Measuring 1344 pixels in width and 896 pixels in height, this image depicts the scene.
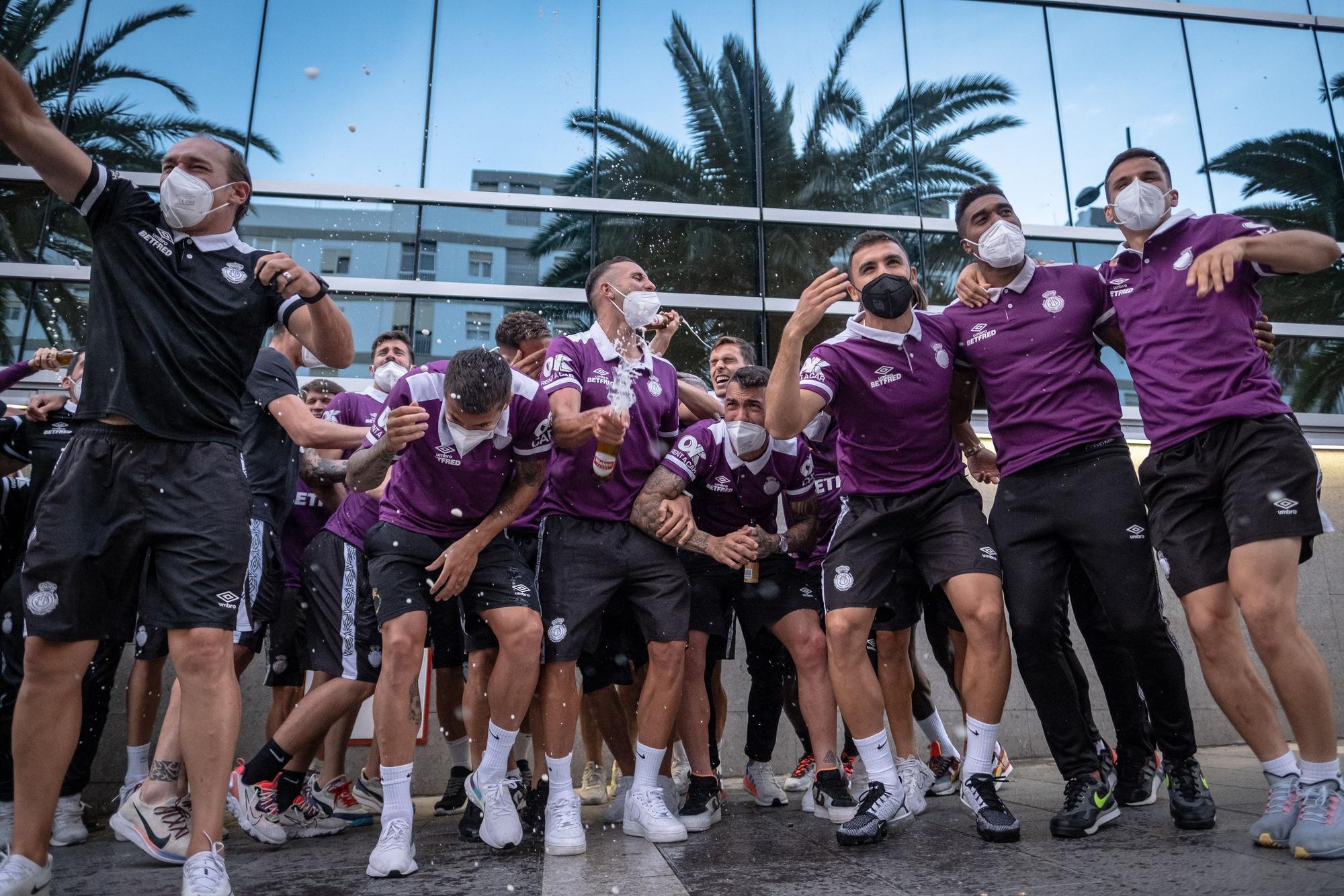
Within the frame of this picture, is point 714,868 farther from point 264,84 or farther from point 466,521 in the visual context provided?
point 264,84

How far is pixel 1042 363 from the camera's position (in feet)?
11.4

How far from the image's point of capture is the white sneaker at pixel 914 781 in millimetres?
3672

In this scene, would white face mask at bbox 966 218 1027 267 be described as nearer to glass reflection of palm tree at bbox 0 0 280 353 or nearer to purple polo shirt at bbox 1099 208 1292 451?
purple polo shirt at bbox 1099 208 1292 451

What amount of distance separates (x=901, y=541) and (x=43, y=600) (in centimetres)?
290

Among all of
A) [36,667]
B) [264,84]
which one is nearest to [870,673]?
[36,667]

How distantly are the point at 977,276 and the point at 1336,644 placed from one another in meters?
5.90

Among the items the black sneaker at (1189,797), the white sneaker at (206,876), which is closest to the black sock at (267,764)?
the white sneaker at (206,876)

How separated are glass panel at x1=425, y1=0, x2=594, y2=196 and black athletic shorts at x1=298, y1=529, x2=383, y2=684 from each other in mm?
4733

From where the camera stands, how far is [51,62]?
781 cm

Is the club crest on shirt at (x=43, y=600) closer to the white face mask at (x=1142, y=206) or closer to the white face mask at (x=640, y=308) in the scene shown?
the white face mask at (x=640, y=308)

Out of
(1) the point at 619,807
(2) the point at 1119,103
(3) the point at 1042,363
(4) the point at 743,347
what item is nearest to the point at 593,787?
(1) the point at 619,807

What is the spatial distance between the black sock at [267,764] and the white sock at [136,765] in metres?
0.84

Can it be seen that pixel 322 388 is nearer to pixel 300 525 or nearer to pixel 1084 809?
pixel 300 525

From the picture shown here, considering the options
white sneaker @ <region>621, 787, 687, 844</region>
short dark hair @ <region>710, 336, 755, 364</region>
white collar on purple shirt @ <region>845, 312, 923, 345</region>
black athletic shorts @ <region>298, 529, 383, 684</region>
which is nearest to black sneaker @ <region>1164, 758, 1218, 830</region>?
white sneaker @ <region>621, 787, 687, 844</region>
